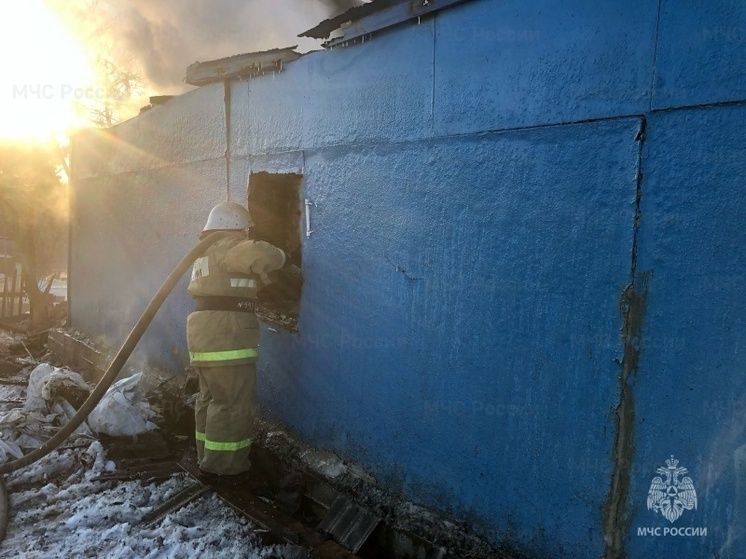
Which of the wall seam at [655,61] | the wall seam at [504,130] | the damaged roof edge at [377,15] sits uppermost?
the damaged roof edge at [377,15]

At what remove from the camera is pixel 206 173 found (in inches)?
196

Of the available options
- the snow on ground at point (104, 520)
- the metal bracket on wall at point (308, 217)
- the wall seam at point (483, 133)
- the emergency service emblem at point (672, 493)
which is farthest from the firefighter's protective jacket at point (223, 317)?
the emergency service emblem at point (672, 493)

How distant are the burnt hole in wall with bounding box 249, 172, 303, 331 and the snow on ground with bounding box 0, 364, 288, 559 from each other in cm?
159

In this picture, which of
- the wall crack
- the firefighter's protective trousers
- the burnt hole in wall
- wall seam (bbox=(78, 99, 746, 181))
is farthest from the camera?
the burnt hole in wall

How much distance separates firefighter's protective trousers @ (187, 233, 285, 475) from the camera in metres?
3.67

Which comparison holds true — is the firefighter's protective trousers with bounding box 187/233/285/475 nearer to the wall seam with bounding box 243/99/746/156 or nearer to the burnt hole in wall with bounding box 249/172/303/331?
the burnt hole in wall with bounding box 249/172/303/331

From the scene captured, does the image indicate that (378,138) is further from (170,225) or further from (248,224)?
(170,225)

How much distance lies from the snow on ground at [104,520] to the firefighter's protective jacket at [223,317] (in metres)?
1.11

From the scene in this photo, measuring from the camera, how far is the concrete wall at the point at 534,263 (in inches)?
75.2

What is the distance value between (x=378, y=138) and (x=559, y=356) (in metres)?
1.81

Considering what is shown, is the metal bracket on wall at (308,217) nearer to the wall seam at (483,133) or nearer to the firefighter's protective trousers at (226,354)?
the firefighter's protective trousers at (226,354)

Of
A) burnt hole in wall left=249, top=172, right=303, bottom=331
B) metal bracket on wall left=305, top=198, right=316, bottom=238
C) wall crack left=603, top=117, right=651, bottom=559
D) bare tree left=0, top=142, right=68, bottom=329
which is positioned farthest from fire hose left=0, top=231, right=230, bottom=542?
bare tree left=0, top=142, right=68, bottom=329

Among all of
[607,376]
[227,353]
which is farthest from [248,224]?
[607,376]

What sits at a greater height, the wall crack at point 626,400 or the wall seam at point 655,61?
the wall seam at point 655,61
